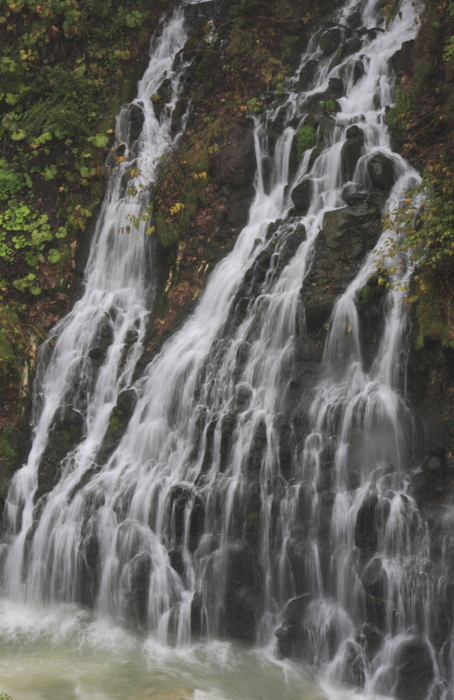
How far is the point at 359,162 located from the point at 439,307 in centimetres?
332

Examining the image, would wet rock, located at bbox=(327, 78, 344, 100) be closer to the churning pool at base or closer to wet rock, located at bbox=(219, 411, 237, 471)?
wet rock, located at bbox=(219, 411, 237, 471)

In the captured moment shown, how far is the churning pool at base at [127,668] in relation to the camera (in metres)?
6.35

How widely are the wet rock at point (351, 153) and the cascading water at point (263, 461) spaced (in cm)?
4

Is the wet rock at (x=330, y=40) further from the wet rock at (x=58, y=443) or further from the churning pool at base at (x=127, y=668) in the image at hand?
the churning pool at base at (x=127, y=668)

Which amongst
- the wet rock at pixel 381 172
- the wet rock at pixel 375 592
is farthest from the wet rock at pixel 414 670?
the wet rock at pixel 381 172

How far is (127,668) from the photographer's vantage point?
6.86m

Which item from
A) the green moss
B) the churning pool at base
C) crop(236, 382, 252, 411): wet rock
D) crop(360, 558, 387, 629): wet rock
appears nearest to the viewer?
the churning pool at base

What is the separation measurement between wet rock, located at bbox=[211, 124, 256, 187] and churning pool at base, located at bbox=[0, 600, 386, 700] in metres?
7.43

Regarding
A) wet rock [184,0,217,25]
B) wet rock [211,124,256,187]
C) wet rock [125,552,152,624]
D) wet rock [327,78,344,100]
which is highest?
wet rock [184,0,217,25]

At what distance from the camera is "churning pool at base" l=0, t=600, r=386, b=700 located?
250 inches

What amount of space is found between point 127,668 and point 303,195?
23.4 ft

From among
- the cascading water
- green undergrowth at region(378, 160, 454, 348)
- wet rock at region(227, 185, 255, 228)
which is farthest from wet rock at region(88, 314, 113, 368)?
green undergrowth at region(378, 160, 454, 348)

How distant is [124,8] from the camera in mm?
13922

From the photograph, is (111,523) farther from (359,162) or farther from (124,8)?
(124,8)
